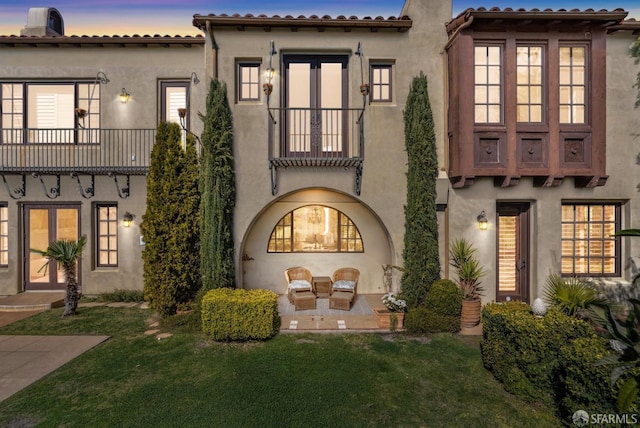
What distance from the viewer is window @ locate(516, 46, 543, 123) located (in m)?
8.04

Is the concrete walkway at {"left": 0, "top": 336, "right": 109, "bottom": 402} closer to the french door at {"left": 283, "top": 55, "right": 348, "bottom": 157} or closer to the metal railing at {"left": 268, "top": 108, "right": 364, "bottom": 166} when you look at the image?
the metal railing at {"left": 268, "top": 108, "right": 364, "bottom": 166}

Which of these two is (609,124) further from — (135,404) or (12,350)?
(12,350)

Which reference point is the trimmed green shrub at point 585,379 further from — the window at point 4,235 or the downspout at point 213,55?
the window at point 4,235

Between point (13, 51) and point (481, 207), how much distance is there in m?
15.7

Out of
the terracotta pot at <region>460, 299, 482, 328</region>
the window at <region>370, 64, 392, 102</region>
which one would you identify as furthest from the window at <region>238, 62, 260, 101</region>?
the terracotta pot at <region>460, 299, 482, 328</region>

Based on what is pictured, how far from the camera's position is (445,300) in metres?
7.41

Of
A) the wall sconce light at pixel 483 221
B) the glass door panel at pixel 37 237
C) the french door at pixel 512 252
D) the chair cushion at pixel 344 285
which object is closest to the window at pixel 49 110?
the glass door panel at pixel 37 237

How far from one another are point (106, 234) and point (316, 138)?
802 centimetres

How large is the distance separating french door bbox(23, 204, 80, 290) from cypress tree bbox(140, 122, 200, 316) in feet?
14.8

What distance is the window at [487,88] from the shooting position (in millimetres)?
→ 8039

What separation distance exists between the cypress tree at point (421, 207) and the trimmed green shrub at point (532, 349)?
2.42 metres

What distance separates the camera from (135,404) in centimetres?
462

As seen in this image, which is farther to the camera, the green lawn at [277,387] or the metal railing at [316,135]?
the metal railing at [316,135]

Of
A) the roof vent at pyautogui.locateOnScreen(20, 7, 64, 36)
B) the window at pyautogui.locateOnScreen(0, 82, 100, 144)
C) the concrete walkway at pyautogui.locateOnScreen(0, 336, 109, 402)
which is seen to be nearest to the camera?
the concrete walkway at pyautogui.locateOnScreen(0, 336, 109, 402)
